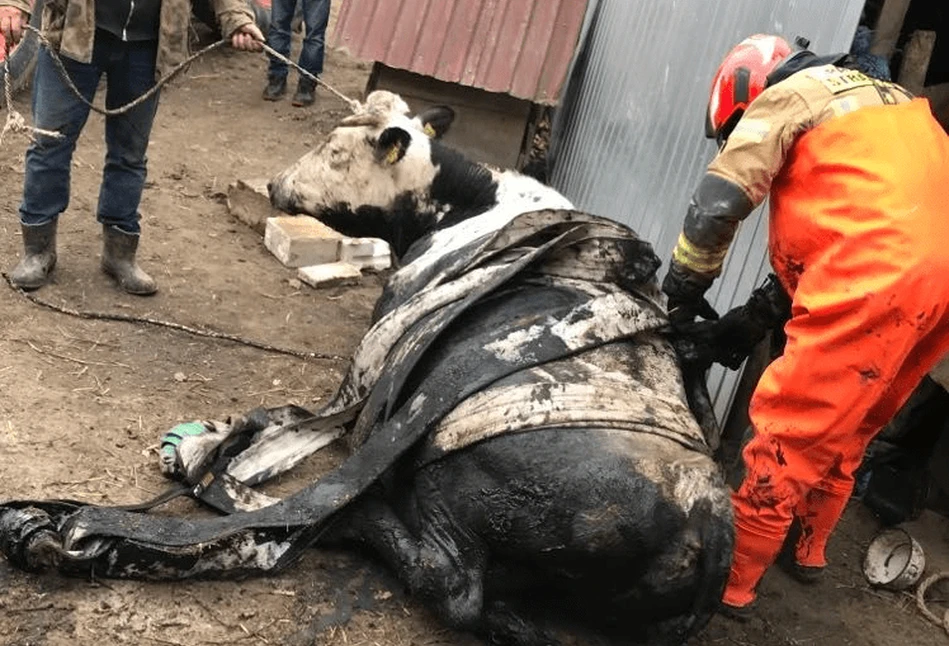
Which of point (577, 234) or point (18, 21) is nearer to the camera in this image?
point (577, 234)

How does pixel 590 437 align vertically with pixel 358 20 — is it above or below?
below

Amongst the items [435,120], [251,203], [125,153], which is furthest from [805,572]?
[251,203]

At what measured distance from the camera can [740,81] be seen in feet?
13.2

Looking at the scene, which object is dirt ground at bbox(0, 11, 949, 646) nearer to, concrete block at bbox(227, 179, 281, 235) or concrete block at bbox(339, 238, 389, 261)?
concrete block at bbox(227, 179, 281, 235)

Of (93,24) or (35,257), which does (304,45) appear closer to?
(35,257)

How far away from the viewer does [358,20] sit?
721 centimetres

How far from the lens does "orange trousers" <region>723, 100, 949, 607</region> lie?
11.5 feet

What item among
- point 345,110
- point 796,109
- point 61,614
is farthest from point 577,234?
point 345,110

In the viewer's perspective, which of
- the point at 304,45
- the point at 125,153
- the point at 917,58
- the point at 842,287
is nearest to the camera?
the point at 842,287

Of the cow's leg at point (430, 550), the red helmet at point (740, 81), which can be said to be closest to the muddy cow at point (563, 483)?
the cow's leg at point (430, 550)

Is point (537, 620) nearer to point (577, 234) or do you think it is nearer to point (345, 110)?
point (577, 234)

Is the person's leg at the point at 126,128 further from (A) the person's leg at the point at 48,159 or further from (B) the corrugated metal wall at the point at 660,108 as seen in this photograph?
(B) the corrugated metal wall at the point at 660,108

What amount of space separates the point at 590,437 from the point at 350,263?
11.6 ft

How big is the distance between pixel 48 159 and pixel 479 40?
2.91 m
